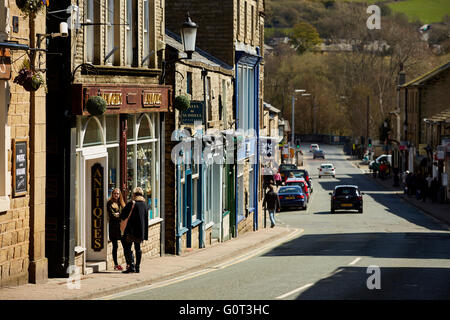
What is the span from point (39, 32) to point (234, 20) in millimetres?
17850

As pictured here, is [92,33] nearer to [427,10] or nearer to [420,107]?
[420,107]

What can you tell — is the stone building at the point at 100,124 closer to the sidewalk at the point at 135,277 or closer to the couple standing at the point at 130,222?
the couple standing at the point at 130,222

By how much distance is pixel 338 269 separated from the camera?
771 inches

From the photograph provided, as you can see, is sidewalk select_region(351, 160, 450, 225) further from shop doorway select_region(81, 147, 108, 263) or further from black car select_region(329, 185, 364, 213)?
shop doorway select_region(81, 147, 108, 263)

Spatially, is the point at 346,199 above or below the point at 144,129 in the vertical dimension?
below

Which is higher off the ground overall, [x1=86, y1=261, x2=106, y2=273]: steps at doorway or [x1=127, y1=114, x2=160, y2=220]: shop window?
[x1=127, y1=114, x2=160, y2=220]: shop window

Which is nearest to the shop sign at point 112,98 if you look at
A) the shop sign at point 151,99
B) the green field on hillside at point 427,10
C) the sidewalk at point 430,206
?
the shop sign at point 151,99

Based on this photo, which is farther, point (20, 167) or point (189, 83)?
point (189, 83)

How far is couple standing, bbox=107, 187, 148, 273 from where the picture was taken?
58.3ft

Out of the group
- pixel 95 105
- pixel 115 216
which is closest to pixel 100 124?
pixel 95 105

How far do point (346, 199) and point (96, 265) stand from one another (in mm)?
29954

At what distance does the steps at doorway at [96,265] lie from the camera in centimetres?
1814

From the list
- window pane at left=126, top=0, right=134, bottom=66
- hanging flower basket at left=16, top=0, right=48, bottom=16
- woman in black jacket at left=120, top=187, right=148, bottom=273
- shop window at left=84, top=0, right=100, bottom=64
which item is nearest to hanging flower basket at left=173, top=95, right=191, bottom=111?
window pane at left=126, top=0, right=134, bottom=66
